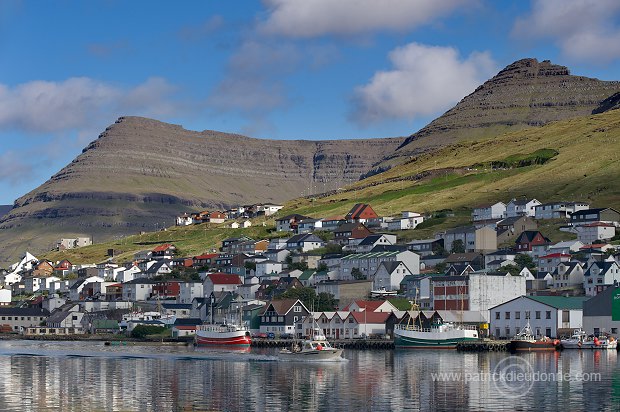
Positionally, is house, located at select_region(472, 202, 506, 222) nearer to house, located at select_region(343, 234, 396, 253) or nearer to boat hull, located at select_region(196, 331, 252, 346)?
house, located at select_region(343, 234, 396, 253)

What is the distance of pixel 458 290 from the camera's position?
11031 centimetres

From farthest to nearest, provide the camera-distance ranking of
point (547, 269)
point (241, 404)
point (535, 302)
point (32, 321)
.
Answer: point (32, 321)
point (547, 269)
point (535, 302)
point (241, 404)

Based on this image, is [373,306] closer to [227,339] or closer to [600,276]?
[227,339]

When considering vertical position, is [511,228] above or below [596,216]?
below

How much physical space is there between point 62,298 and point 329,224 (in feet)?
152

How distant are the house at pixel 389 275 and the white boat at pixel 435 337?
30395 mm

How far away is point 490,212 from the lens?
16500 centimetres

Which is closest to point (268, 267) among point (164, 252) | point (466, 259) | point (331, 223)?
point (466, 259)

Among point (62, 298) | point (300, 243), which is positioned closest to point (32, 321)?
point (62, 298)

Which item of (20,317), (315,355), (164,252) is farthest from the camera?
(164,252)

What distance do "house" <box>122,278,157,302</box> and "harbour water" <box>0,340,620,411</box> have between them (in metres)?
61.5

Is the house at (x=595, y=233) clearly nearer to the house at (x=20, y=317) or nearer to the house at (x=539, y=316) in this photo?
the house at (x=539, y=316)

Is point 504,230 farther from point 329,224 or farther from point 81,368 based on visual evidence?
point 81,368

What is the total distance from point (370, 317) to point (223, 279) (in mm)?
37653
